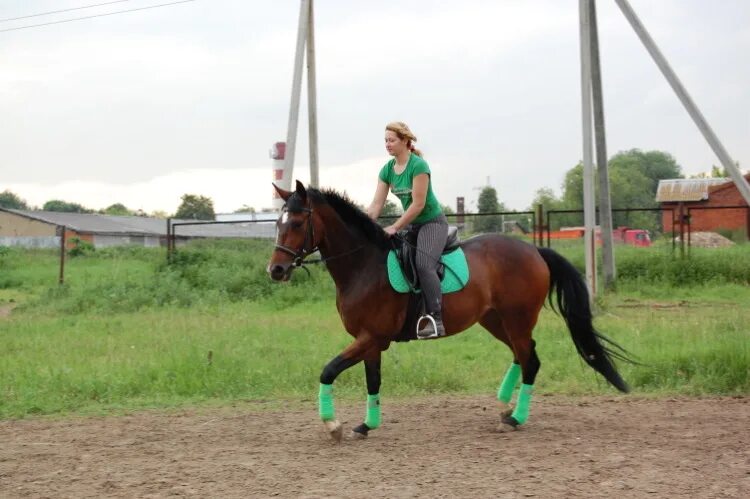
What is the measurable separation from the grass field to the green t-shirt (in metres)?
3.03

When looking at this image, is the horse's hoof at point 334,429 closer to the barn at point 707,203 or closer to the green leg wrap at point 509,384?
the green leg wrap at point 509,384

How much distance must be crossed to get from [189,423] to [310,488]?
320 cm

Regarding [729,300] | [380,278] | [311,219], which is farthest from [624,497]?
[729,300]

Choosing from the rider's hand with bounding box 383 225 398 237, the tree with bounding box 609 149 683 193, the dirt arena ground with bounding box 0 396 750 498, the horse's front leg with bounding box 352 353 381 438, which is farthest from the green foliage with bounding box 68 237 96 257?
the tree with bounding box 609 149 683 193

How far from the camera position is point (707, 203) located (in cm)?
5697

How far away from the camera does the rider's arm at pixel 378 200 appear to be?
8547 millimetres

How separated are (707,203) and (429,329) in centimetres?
5336

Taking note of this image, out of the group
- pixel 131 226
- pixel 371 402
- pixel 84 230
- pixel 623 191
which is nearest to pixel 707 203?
pixel 623 191

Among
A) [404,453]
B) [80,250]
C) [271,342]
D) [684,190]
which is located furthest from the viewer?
[684,190]

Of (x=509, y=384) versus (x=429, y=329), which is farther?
(x=509, y=384)

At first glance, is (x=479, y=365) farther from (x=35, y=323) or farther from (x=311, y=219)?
(x=35, y=323)

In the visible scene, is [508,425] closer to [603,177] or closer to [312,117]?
[603,177]

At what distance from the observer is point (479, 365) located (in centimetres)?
1246

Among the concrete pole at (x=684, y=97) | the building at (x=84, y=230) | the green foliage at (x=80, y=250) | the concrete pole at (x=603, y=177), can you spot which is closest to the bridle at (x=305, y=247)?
the concrete pole at (x=684, y=97)
